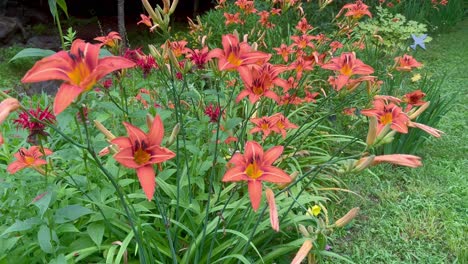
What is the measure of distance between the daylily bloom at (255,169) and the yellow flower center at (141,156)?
0.20 metres

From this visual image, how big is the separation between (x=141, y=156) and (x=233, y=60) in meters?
0.41

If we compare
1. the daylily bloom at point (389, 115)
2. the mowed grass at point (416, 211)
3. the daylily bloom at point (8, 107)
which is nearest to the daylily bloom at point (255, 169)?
the daylily bloom at point (389, 115)

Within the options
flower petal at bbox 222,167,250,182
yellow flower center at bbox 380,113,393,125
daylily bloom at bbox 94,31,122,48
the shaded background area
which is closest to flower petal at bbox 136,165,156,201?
flower petal at bbox 222,167,250,182

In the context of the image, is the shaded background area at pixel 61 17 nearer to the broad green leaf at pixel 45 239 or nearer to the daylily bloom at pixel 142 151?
the broad green leaf at pixel 45 239

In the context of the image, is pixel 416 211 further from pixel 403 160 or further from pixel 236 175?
pixel 236 175

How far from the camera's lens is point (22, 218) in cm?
158

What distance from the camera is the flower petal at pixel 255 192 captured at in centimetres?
104

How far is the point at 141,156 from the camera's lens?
1.01 meters

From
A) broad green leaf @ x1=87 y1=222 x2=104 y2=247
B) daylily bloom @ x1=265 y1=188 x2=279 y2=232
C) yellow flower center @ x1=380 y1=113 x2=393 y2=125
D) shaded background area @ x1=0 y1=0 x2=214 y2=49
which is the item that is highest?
yellow flower center @ x1=380 y1=113 x2=393 y2=125

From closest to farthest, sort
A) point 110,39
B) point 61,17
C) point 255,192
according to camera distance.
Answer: point 255,192 < point 110,39 < point 61,17

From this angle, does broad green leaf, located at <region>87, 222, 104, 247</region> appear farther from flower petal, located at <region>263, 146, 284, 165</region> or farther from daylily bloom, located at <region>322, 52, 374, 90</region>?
daylily bloom, located at <region>322, 52, 374, 90</region>

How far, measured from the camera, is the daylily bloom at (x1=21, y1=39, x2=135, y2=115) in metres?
0.83

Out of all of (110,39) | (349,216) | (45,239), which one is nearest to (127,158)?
(45,239)

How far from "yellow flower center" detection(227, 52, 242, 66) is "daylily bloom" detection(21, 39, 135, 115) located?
40cm
